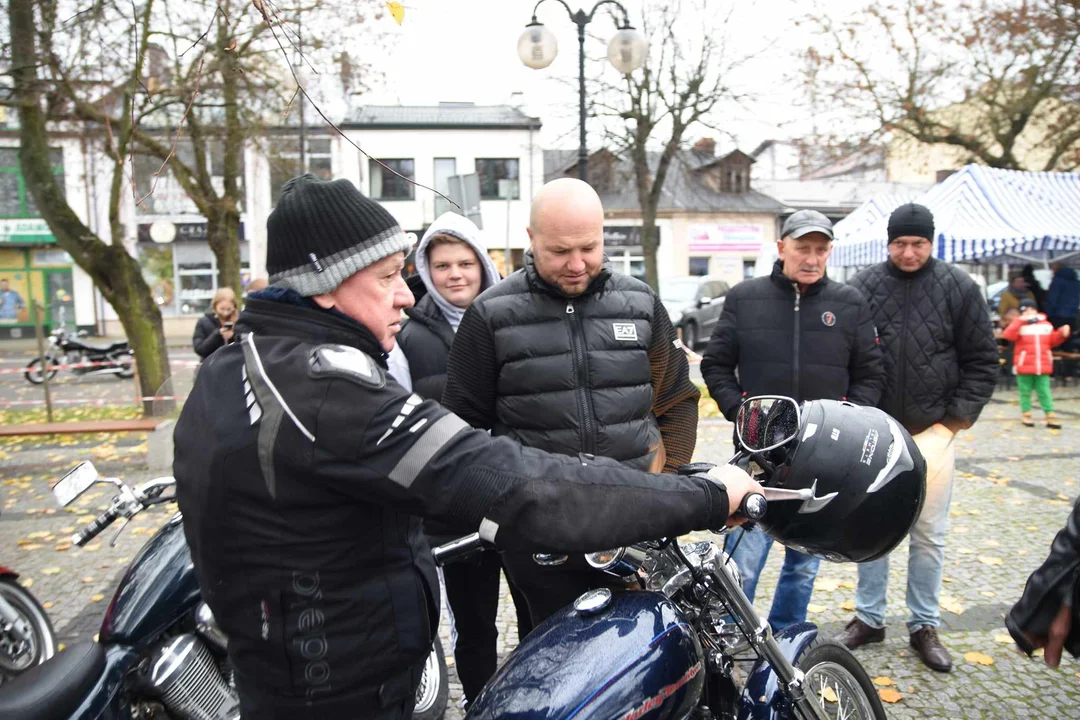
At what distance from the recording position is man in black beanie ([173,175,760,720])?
4.41 feet

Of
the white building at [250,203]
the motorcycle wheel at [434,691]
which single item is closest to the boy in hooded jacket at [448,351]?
the motorcycle wheel at [434,691]

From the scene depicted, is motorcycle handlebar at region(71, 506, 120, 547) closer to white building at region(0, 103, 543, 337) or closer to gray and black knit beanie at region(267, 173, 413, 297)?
gray and black knit beanie at region(267, 173, 413, 297)

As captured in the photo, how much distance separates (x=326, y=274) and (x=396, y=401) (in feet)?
0.96

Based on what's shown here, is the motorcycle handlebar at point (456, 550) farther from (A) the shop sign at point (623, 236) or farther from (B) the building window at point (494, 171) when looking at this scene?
(A) the shop sign at point (623, 236)

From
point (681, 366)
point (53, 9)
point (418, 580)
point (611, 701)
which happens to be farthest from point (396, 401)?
point (53, 9)

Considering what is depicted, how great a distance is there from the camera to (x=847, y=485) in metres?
1.60

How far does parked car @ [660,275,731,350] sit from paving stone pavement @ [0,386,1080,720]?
10.2 meters

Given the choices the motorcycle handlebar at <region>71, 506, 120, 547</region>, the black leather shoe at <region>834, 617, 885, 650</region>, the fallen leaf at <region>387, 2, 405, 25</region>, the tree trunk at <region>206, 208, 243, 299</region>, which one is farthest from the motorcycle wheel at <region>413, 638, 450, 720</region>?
the tree trunk at <region>206, 208, 243, 299</region>

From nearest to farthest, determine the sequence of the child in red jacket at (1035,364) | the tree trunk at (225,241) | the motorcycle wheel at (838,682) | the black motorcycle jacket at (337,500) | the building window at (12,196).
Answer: the black motorcycle jacket at (337,500) → the motorcycle wheel at (838,682) → the child in red jacket at (1035,364) → the tree trunk at (225,241) → the building window at (12,196)

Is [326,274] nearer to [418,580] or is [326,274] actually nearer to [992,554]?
[418,580]

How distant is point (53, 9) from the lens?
4301 mm

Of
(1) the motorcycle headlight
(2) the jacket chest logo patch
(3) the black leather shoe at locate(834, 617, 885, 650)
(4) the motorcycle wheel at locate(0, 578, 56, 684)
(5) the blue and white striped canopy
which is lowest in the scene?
(3) the black leather shoe at locate(834, 617, 885, 650)

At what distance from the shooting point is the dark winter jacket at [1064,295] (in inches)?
480

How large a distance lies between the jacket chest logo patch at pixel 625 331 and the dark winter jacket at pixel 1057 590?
48.9 inches
